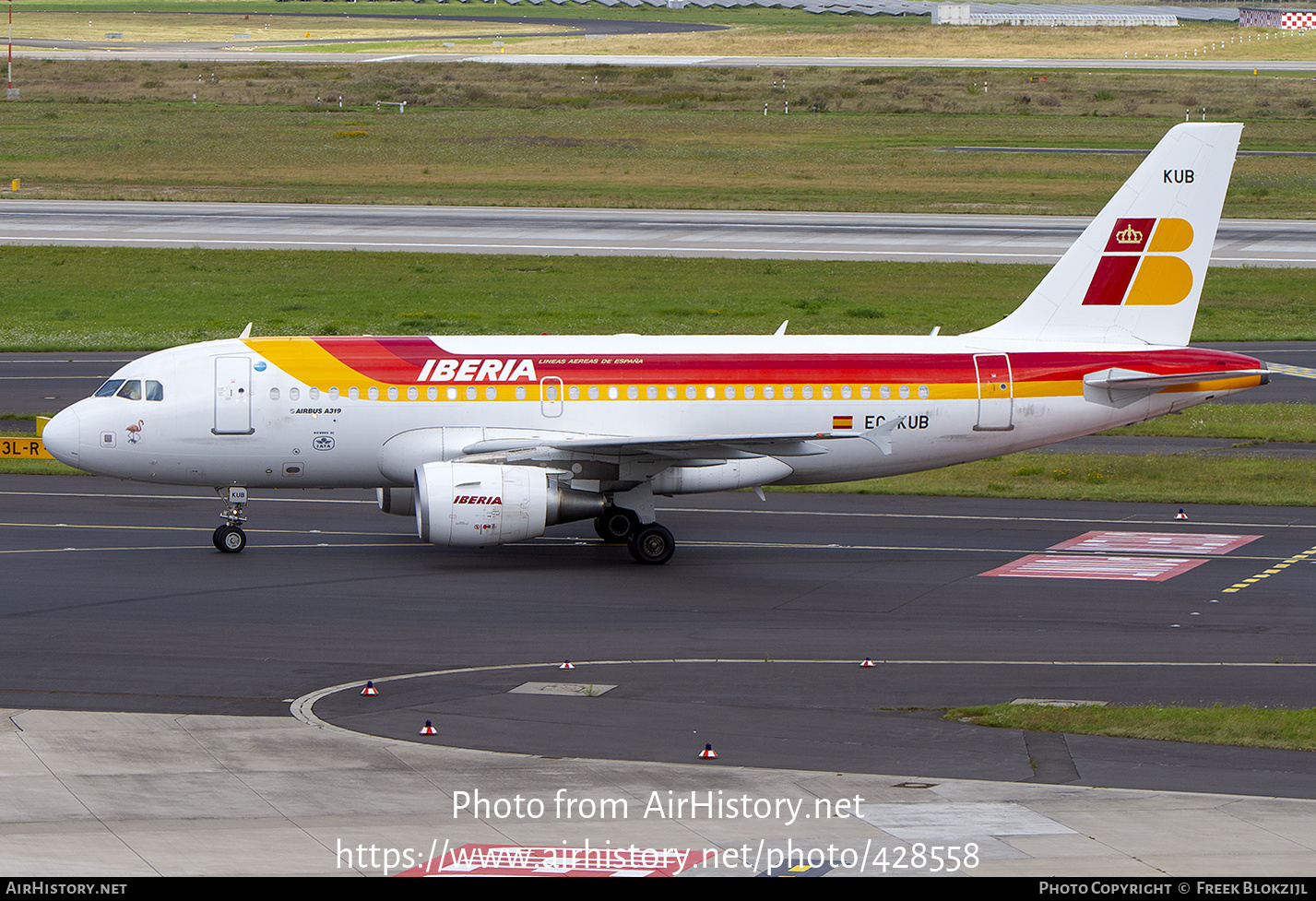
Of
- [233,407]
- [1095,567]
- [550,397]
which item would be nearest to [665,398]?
[550,397]

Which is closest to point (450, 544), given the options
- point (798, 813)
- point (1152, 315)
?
point (798, 813)

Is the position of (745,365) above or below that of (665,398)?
above

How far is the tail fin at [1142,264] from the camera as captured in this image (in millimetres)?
34469

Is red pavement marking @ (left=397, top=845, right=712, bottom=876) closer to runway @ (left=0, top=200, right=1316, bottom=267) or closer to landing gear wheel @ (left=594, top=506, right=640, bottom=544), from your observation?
landing gear wheel @ (left=594, top=506, right=640, bottom=544)

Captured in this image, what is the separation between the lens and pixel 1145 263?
114 feet

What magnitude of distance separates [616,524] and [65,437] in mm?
11478

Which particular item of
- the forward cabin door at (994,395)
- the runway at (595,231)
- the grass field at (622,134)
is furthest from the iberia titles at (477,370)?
the grass field at (622,134)

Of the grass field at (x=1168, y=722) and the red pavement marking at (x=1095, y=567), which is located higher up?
the red pavement marking at (x=1095, y=567)

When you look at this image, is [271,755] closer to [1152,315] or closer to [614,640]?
[614,640]

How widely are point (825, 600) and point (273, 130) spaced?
93.9 metres

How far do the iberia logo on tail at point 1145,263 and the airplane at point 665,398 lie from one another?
41mm

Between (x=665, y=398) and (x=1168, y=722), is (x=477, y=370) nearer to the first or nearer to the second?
(x=665, y=398)

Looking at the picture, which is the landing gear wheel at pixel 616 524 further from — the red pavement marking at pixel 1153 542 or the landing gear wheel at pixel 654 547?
the red pavement marking at pixel 1153 542
